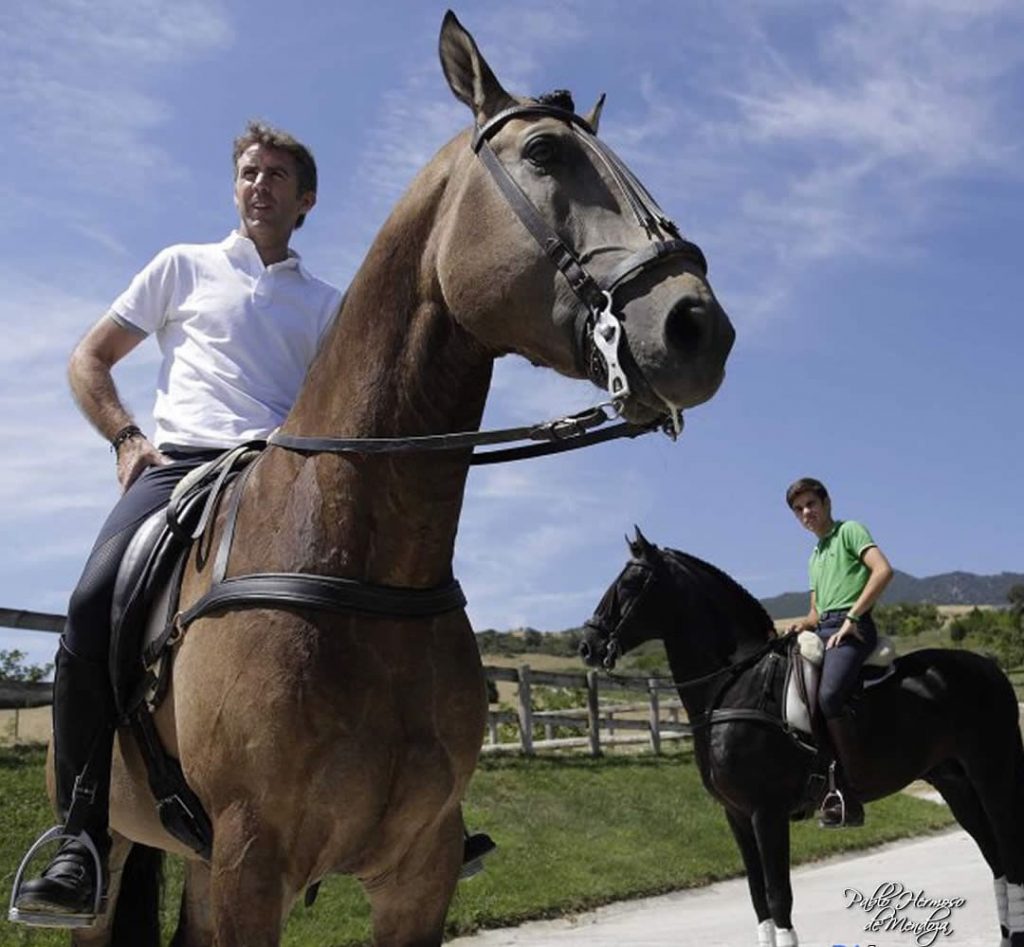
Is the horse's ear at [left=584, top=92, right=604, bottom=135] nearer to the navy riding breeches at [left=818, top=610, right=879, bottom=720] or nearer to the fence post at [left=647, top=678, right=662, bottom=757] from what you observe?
the navy riding breeches at [left=818, top=610, right=879, bottom=720]

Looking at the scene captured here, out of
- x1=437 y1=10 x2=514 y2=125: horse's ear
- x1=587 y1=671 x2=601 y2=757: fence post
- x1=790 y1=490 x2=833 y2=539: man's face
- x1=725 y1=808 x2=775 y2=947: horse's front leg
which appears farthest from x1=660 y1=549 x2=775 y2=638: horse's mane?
x1=587 y1=671 x2=601 y2=757: fence post

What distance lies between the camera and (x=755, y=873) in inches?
322

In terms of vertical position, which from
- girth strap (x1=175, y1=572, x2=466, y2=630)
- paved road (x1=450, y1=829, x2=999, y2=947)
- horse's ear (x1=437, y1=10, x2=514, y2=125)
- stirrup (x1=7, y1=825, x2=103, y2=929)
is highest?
horse's ear (x1=437, y1=10, x2=514, y2=125)

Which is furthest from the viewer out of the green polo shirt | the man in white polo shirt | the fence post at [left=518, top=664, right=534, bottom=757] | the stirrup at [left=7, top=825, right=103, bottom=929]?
A: the fence post at [left=518, top=664, right=534, bottom=757]

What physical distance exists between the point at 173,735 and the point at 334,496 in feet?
2.66

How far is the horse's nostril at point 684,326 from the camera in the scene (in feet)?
8.07

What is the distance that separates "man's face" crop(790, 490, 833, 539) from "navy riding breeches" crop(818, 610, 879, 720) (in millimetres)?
664

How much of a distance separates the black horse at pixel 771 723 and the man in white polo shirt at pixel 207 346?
5.54 meters

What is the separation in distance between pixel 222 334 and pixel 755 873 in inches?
235

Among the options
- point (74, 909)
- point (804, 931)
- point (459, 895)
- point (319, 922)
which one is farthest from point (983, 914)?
point (74, 909)

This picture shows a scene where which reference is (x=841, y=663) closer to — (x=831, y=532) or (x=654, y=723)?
(x=831, y=532)

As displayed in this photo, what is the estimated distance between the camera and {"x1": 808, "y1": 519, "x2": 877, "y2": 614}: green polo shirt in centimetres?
899

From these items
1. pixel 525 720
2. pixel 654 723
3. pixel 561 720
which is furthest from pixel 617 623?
pixel 654 723

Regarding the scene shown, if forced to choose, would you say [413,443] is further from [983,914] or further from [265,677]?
[983,914]
